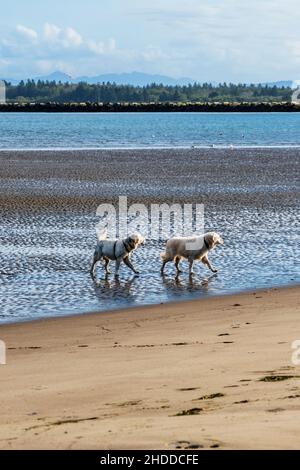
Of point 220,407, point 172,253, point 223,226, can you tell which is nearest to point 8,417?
point 220,407

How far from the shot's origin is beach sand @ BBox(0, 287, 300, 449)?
703 centimetres

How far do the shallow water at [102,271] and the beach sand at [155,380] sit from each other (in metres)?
1.26

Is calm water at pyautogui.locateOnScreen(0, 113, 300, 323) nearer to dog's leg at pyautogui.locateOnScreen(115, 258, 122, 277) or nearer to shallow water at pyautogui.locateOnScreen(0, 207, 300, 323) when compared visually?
shallow water at pyautogui.locateOnScreen(0, 207, 300, 323)

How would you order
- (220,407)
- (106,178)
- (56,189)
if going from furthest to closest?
1. (106,178)
2. (56,189)
3. (220,407)

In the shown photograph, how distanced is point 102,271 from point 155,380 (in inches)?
353

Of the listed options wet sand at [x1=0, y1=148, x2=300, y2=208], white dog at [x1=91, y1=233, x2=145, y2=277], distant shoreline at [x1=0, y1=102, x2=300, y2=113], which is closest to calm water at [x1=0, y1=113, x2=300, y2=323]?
white dog at [x1=91, y1=233, x2=145, y2=277]

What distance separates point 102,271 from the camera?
18219 mm

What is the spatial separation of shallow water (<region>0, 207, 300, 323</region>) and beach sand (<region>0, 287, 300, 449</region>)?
1259 mm

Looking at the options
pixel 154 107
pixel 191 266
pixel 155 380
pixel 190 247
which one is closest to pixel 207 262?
pixel 191 266

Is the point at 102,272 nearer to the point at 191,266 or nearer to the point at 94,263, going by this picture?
the point at 94,263

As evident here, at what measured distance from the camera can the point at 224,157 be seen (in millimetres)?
51219

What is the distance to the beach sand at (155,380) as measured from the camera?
7.03m

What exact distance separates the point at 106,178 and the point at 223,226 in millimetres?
14399
